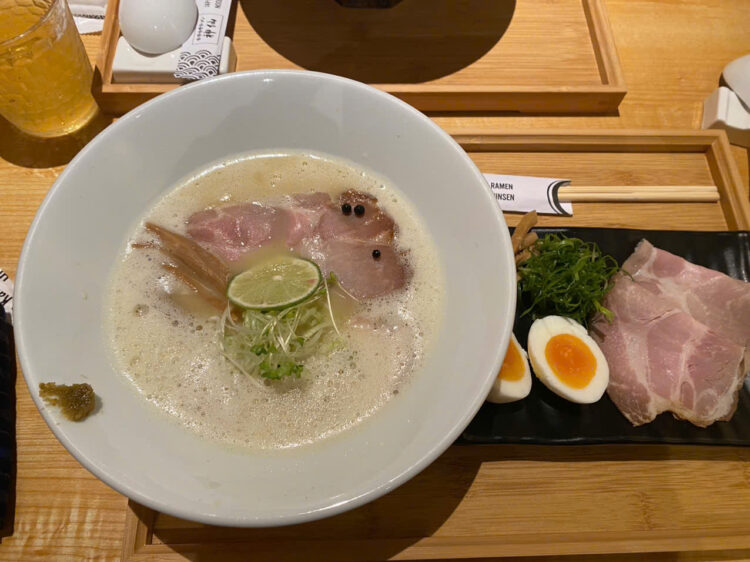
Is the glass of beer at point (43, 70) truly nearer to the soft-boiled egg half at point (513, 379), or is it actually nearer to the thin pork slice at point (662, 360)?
the soft-boiled egg half at point (513, 379)

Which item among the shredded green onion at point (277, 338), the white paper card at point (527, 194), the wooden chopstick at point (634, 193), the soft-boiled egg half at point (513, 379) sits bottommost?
the soft-boiled egg half at point (513, 379)

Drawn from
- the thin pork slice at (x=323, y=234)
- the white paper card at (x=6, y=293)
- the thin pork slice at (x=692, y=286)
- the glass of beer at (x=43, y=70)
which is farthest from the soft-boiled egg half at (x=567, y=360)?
the glass of beer at (x=43, y=70)

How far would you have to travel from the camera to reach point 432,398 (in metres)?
1.17

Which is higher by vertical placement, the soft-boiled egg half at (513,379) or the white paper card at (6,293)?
the soft-boiled egg half at (513,379)

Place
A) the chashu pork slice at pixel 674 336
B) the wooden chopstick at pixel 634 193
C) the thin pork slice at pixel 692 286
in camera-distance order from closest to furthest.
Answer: the chashu pork slice at pixel 674 336, the thin pork slice at pixel 692 286, the wooden chopstick at pixel 634 193

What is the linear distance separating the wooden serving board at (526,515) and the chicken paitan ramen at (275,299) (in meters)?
0.32

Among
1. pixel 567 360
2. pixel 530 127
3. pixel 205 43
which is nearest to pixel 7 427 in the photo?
pixel 205 43

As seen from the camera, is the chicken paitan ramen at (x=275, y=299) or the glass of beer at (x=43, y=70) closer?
the chicken paitan ramen at (x=275, y=299)

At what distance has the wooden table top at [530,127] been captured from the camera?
132cm

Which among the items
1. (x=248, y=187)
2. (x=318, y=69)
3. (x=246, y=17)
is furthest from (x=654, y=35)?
(x=248, y=187)

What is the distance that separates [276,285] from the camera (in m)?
1.33

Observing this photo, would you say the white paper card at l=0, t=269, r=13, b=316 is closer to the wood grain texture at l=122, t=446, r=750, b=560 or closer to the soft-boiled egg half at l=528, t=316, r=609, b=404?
the wood grain texture at l=122, t=446, r=750, b=560

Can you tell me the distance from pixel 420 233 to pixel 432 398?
493 millimetres

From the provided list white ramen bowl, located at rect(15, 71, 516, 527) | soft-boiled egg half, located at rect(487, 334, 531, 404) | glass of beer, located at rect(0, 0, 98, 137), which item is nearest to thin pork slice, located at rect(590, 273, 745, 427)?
soft-boiled egg half, located at rect(487, 334, 531, 404)
